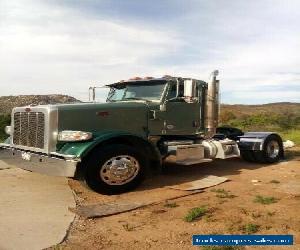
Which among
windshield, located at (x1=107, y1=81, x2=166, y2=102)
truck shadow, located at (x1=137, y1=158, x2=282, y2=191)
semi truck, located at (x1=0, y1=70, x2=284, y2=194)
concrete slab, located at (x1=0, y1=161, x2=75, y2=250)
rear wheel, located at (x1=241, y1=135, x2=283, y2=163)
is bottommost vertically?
concrete slab, located at (x1=0, y1=161, x2=75, y2=250)

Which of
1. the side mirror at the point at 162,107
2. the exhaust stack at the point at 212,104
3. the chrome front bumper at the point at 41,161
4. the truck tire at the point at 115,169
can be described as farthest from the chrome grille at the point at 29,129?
the exhaust stack at the point at 212,104

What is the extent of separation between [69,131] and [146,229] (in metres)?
2.51

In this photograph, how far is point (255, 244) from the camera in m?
4.52

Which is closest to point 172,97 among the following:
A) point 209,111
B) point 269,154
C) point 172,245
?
point 209,111

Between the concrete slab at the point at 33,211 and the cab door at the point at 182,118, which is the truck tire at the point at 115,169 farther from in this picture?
the cab door at the point at 182,118

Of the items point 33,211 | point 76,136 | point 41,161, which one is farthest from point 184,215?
point 41,161

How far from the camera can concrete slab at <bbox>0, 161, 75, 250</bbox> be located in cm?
476

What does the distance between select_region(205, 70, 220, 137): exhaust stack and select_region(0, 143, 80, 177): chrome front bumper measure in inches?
138

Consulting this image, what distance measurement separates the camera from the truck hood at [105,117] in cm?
716

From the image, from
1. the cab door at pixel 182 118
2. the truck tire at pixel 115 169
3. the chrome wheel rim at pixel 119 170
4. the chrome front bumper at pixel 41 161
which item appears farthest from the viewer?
the cab door at pixel 182 118

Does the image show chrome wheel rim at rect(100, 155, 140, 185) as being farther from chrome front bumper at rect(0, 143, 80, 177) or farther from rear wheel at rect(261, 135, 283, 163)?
rear wheel at rect(261, 135, 283, 163)

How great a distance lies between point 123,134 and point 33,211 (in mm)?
2065

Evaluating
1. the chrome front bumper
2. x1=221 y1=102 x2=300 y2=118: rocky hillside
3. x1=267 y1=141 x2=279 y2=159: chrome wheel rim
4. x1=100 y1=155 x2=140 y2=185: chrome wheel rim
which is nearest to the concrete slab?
the chrome front bumper

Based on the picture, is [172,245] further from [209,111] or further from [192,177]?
[209,111]
